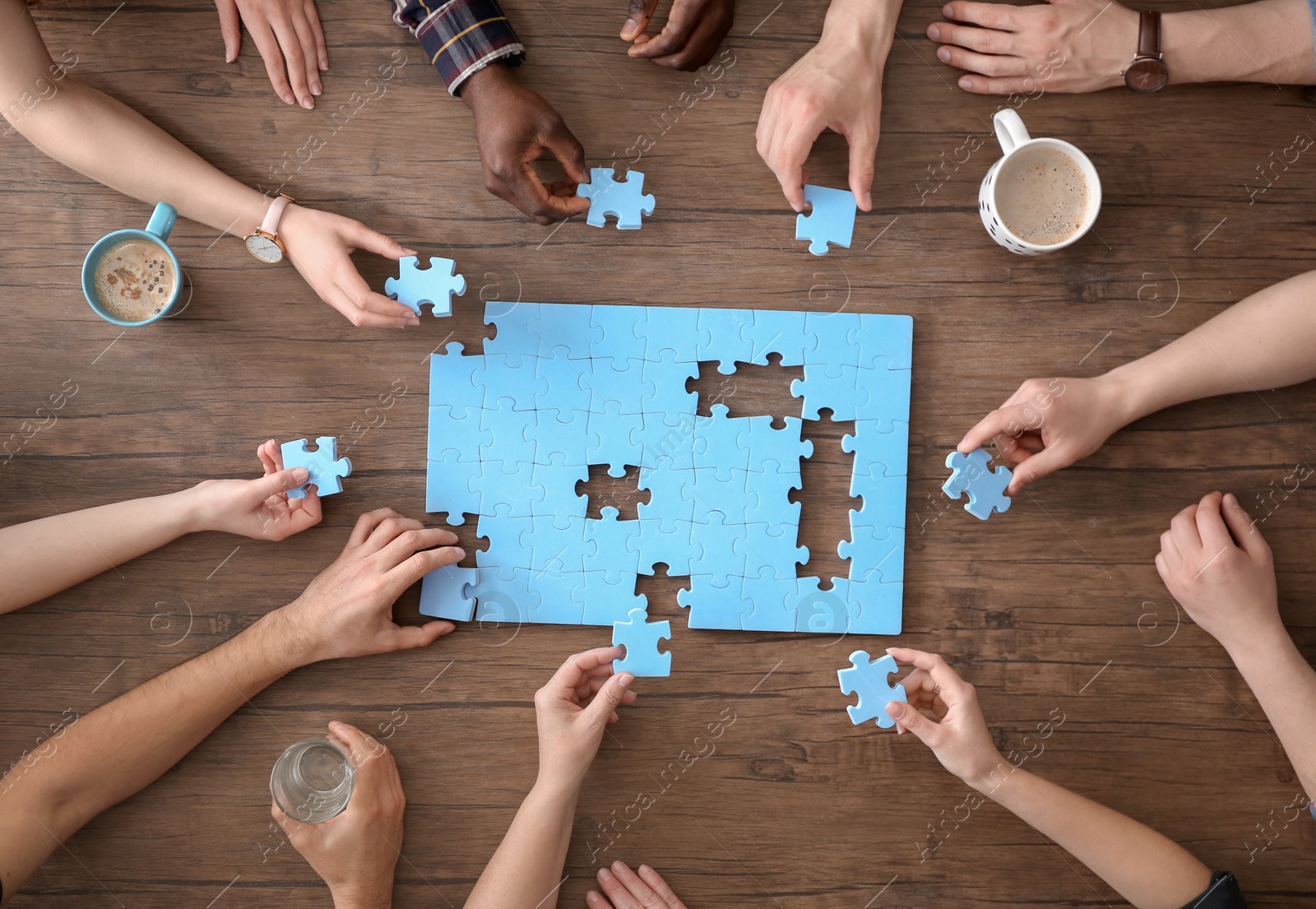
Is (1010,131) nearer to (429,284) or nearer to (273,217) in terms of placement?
(429,284)

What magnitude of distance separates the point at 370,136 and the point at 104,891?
1942 mm

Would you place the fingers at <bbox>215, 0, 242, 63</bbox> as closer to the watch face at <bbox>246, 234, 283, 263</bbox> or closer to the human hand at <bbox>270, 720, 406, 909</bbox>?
the watch face at <bbox>246, 234, 283, 263</bbox>

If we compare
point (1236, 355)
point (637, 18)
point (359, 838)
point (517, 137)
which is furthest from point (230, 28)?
point (1236, 355)

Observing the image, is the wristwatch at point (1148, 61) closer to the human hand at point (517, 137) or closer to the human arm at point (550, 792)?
the human hand at point (517, 137)

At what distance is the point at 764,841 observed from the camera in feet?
6.81

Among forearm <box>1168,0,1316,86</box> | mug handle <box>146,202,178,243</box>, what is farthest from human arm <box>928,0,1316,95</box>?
mug handle <box>146,202,178,243</box>

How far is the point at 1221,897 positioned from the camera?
1916mm

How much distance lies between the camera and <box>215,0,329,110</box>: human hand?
2100mm

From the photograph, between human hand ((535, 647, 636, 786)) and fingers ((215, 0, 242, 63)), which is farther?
fingers ((215, 0, 242, 63))

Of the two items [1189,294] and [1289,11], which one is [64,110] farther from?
[1289,11]

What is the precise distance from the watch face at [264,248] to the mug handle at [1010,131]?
68.1 inches

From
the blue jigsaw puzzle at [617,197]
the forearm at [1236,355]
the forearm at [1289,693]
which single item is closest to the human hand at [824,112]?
the blue jigsaw puzzle at [617,197]

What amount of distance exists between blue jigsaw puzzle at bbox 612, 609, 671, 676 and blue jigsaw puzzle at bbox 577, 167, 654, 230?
3.11ft

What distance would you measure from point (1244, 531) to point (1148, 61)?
1.15 metres
